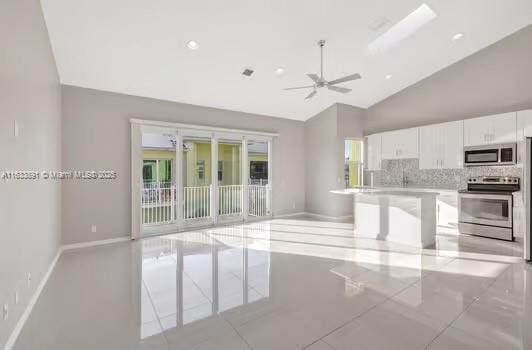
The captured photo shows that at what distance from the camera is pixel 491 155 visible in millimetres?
4973

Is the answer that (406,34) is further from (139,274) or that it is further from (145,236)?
(145,236)

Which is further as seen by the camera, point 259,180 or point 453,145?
point 259,180

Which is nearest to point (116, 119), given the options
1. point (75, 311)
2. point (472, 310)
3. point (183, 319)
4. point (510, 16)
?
point (75, 311)

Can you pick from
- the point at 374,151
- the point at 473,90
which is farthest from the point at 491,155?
the point at 374,151

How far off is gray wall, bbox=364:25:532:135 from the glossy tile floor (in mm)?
2942

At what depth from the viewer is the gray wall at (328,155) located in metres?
6.83

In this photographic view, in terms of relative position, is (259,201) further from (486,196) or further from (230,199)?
(486,196)

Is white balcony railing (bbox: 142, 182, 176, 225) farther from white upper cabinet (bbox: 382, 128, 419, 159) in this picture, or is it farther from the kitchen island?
white upper cabinet (bbox: 382, 128, 419, 159)

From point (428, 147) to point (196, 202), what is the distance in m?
5.66

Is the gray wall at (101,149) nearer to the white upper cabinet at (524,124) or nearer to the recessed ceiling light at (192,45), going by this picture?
the recessed ceiling light at (192,45)

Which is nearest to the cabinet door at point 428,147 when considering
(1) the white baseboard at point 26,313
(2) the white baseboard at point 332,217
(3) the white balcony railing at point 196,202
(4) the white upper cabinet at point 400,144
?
(4) the white upper cabinet at point 400,144

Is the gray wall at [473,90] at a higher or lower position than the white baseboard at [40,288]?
higher

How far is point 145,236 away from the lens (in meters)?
5.18

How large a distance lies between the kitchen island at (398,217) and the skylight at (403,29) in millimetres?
2805
